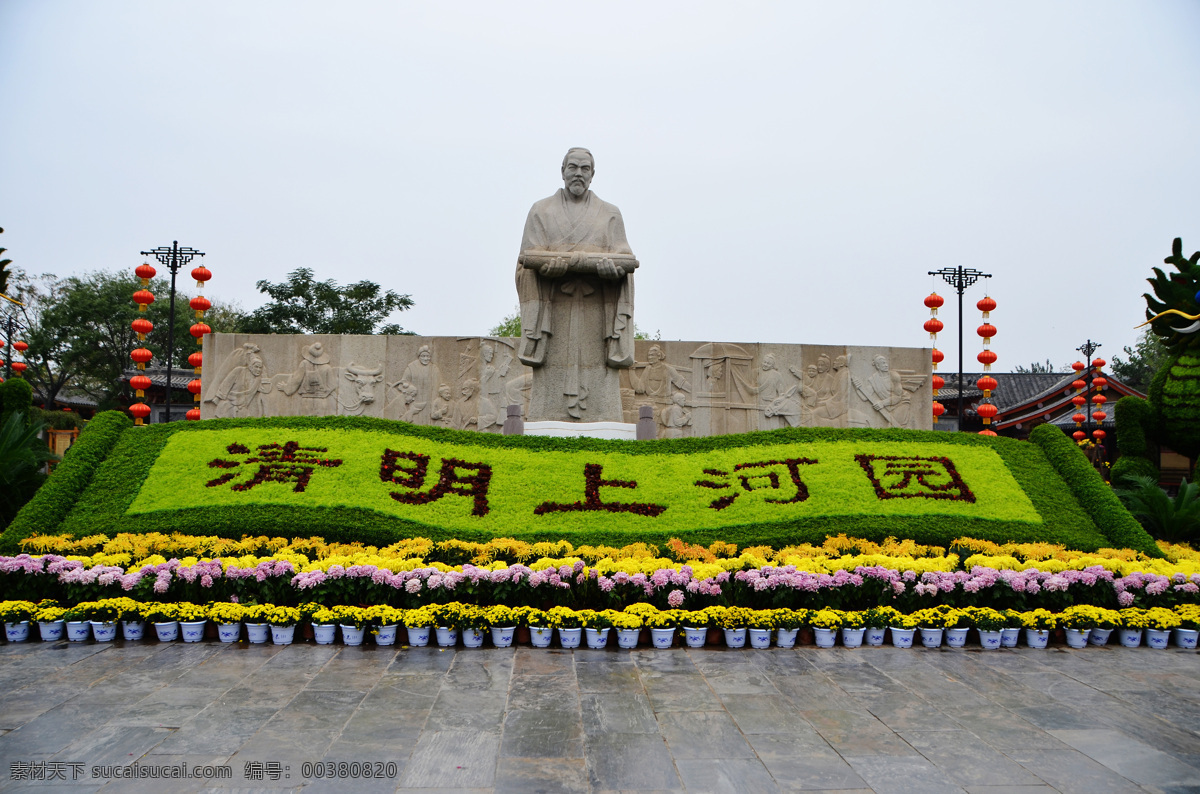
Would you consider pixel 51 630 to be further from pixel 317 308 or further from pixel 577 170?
pixel 317 308

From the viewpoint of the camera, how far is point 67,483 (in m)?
6.67

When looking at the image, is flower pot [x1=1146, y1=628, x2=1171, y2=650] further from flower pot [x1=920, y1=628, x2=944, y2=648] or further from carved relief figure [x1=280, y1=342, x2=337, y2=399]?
carved relief figure [x1=280, y1=342, x2=337, y2=399]

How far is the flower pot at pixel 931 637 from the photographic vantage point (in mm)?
4910

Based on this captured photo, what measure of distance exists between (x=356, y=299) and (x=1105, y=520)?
1052 inches

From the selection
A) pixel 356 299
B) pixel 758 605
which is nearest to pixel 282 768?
pixel 758 605

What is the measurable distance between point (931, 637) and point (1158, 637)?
1556mm

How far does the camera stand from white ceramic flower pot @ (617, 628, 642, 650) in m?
4.71

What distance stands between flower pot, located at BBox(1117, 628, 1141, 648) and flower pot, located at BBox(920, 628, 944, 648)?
1.28 m

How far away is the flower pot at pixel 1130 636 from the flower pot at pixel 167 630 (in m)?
6.13

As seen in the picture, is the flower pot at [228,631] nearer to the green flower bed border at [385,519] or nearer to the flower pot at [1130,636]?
the green flower bed border at [385,519]

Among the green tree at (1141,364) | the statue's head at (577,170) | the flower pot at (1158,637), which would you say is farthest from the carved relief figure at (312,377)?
the green tree at (1141,364)

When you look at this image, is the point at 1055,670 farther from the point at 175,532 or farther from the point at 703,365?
the point at 703,365

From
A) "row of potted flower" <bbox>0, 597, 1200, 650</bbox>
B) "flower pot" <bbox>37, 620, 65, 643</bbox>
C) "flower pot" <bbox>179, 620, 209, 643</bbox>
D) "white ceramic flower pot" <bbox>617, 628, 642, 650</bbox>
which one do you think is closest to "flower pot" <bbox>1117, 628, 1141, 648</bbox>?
"row of potted flower" <bbox>0, 597, 1200, 650</bbox>

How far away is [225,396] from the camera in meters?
Result: 13.7
